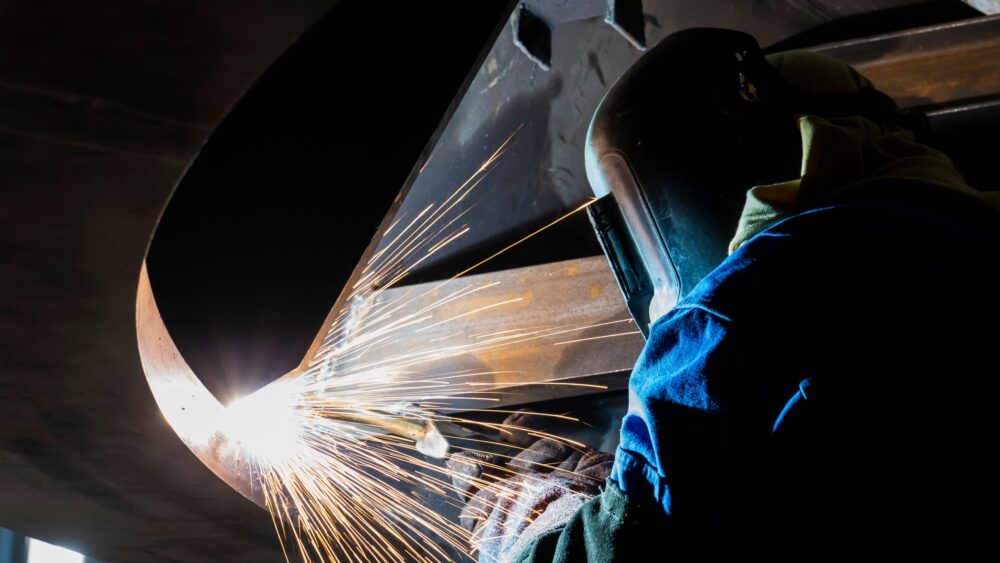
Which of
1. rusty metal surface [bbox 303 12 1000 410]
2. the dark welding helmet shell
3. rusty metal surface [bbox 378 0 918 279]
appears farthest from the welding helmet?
rusty metal surface [bbox 378 0 918 279]

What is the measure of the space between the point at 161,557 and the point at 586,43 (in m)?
2.06

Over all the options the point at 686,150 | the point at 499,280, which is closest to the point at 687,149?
the point at 686,150

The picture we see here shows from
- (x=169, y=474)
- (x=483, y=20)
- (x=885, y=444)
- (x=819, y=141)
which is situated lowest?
(x=169, y=474)

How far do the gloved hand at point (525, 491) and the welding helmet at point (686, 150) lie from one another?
1.45 feet

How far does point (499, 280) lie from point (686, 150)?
0.89 meters

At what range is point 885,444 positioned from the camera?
3.80ft

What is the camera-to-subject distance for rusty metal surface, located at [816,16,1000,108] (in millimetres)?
2182

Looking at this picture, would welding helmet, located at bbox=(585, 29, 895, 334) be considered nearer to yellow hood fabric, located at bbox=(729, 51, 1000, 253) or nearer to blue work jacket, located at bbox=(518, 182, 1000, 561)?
yellow hood fabric, located at bbox=(729, 51, 1000, 253)

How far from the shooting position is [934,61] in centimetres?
223

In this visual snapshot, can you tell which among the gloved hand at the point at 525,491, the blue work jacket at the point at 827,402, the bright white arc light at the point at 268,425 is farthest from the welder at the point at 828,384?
the bright white arc light at the point at 268,425

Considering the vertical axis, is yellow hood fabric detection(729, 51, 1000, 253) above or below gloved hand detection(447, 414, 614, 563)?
above

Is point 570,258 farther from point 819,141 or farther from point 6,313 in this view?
point 6,313

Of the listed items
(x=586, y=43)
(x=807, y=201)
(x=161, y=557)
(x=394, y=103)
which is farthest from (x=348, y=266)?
(x=161, y=557)

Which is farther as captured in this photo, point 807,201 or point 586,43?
point 586,43
